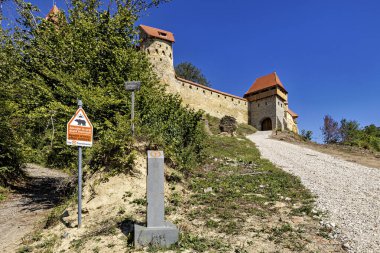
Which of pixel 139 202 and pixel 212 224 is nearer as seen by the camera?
pixel 212 224

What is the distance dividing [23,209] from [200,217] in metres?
5.09

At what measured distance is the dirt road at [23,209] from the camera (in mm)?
5539

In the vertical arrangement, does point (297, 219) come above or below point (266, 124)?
below

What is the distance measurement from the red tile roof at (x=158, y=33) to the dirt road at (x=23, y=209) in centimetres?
2892

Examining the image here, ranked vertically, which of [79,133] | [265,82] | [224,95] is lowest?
[79,133]

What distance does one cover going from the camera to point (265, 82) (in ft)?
161

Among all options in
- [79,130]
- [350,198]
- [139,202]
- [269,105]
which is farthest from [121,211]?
[269,105]

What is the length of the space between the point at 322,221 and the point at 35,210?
6945mm

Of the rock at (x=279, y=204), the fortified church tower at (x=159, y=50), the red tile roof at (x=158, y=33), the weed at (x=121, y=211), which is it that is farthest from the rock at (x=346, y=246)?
the red tile roof at (x=158, y=33)

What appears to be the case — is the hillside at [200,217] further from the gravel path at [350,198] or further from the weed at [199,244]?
the gravel path at [350,198]

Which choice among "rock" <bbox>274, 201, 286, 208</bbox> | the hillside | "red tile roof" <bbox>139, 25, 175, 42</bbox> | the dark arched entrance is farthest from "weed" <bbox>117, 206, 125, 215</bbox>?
the dark arched entrance

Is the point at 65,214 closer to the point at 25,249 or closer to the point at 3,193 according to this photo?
the point at 25,249

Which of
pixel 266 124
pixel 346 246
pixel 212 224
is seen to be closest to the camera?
pixel 346 246

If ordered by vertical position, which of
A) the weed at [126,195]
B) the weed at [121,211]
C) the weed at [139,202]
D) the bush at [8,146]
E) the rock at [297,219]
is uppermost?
the bush at [8,146]
